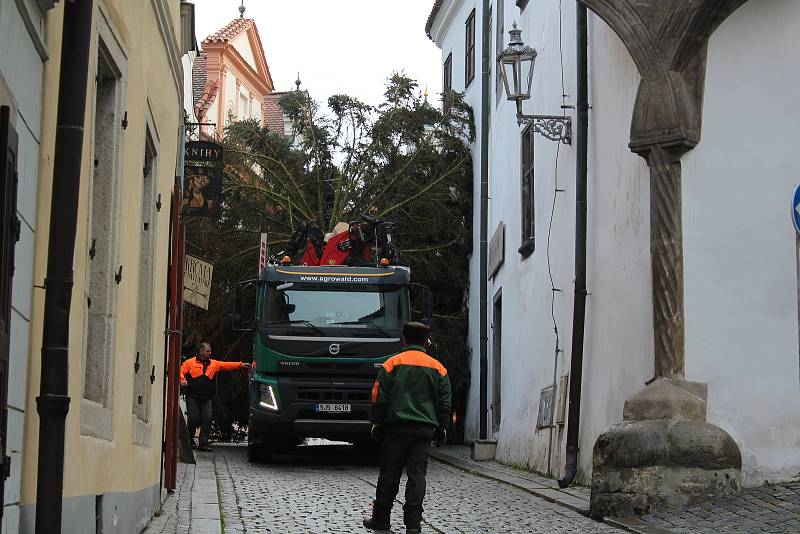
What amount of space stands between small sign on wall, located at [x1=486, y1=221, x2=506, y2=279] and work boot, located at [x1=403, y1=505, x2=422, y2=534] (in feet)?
37.5

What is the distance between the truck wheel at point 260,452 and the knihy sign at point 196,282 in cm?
387

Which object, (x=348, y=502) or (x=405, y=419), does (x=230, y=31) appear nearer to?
(x=348, y=502)

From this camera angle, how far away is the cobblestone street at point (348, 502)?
10281 millimetres

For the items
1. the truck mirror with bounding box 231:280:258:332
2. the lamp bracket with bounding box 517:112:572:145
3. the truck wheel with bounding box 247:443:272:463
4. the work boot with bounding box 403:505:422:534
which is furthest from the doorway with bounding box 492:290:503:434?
the work boot with bounding box 403:505:422:534

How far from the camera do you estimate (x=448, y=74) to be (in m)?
29.2

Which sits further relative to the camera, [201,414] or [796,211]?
[201,414]

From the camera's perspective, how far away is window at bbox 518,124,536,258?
18.3 m

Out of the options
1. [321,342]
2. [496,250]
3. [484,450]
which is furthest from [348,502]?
[496,250]

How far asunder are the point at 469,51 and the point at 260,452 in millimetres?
11106

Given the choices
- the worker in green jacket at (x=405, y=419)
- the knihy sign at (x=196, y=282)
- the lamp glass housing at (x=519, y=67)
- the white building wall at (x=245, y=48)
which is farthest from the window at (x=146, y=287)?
the white building wall at (x=245, y=48)

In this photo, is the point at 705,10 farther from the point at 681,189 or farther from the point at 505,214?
the point at 505,214

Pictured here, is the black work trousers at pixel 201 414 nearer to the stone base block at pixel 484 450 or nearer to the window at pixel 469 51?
the stone base block at pixel 484 450

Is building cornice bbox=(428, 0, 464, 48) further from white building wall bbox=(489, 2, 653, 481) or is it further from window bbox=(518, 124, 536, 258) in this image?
window bbox=(518, 124, 536, 258)

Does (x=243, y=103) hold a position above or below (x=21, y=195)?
above
